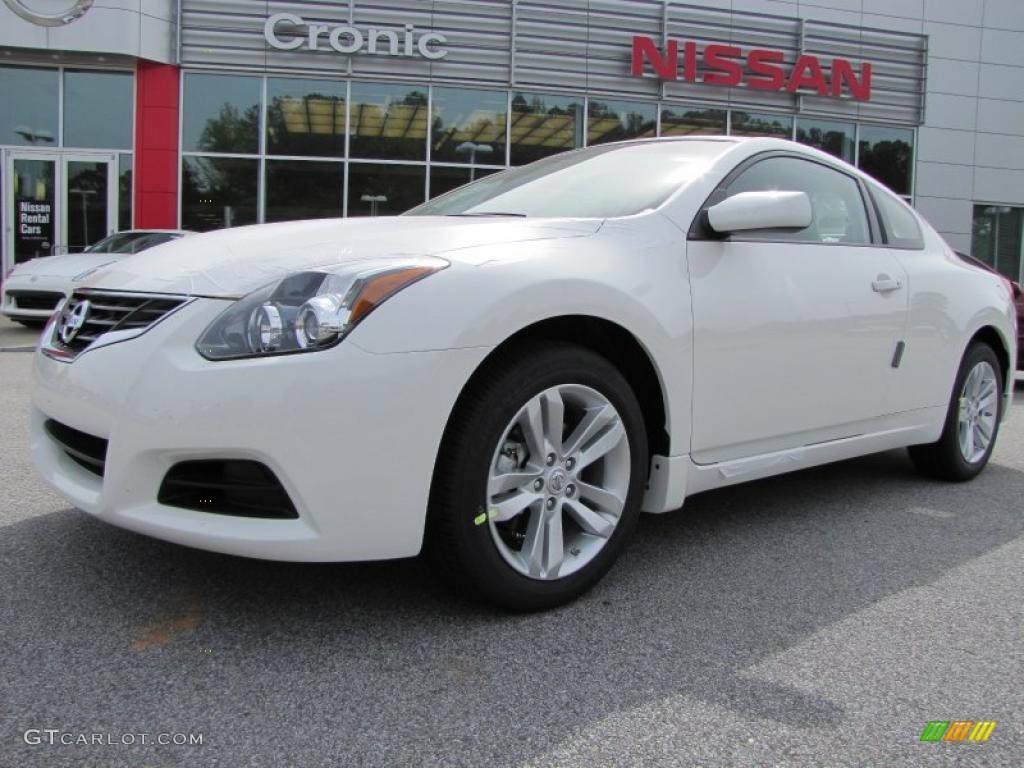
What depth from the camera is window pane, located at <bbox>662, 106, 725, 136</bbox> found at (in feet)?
56.2

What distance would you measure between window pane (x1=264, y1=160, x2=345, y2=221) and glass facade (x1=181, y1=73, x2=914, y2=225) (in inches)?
0.7

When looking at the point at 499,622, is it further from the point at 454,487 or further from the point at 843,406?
the point at 843,406

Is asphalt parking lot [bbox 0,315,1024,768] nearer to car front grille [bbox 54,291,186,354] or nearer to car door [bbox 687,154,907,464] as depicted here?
car door [bbox 687,154,907,464]

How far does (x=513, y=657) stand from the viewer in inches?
93.1

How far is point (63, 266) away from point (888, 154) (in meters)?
15.9

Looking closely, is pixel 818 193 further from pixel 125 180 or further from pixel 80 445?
pixel 125 180

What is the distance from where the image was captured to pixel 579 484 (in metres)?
2.69

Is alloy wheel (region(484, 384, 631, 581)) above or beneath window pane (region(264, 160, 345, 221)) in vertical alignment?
beneath

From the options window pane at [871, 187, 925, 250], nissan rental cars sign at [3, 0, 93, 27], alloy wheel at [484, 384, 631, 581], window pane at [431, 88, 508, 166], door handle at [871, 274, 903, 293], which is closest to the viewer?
alloy wheel at [484, 384, 631, 581]

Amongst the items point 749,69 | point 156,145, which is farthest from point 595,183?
point 749,69

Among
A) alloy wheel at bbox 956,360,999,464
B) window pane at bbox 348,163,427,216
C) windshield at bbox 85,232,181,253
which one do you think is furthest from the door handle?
window pane at bbox 348,163,427,216

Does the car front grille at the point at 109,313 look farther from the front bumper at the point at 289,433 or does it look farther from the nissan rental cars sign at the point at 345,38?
the nissan rental cars sign at the point at 345,38

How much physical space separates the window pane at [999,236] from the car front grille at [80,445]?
2120 cm

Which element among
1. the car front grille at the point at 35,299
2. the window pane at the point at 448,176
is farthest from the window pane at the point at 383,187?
the car front grille at the point at 35,299
